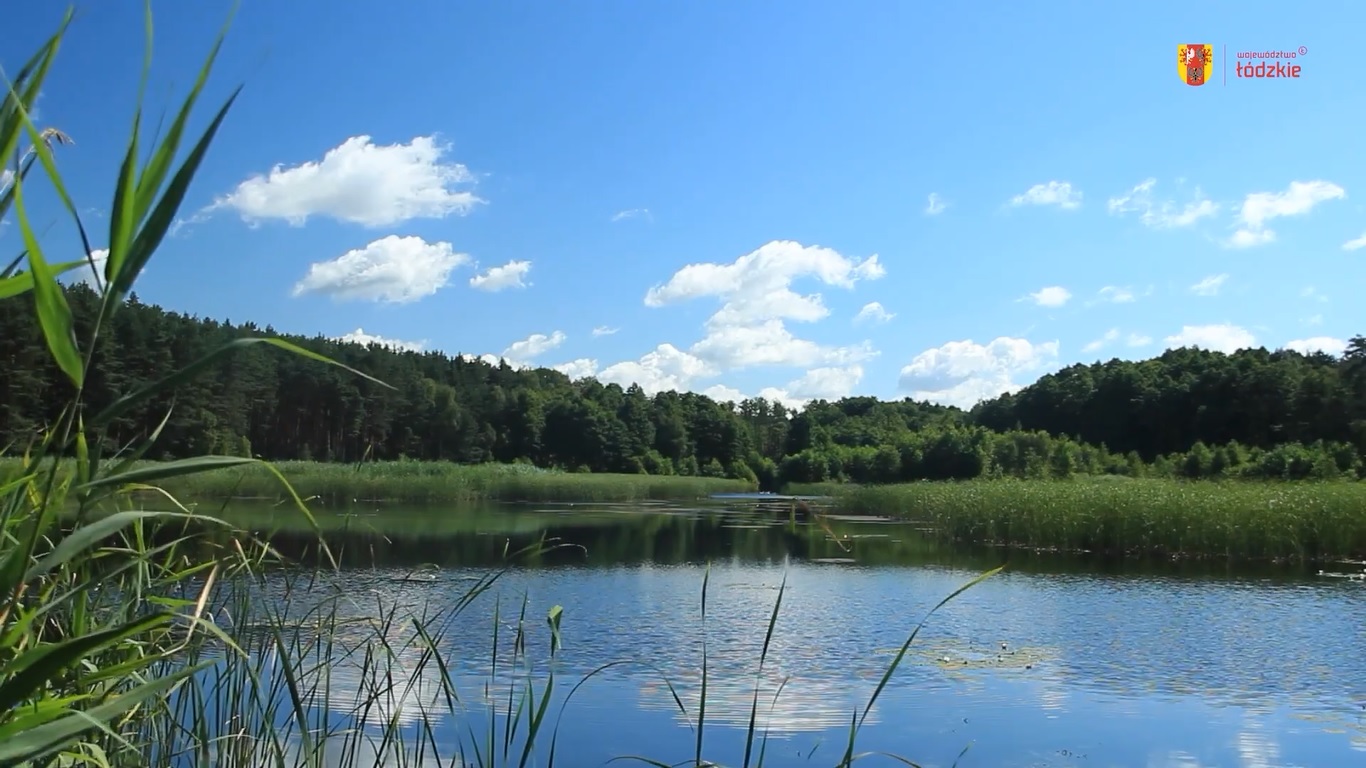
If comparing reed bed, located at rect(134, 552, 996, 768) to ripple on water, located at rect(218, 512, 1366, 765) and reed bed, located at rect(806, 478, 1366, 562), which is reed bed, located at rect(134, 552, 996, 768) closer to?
ripple on water, located at rect(218, 512, 1366, 765)

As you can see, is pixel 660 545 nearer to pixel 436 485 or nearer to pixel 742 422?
pixel 436 485

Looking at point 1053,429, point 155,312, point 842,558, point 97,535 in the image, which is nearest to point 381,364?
point 155,312

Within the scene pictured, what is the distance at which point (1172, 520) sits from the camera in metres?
14.2

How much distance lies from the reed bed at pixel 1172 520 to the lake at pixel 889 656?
83 cm

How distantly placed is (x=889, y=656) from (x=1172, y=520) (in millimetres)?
8885

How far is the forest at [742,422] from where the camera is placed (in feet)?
88.7

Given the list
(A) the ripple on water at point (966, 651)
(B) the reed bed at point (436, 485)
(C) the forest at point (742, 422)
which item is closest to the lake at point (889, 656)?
(A) the ripple on water at point (966, 651)

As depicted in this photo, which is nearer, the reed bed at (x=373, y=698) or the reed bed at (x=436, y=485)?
the reed bed at (x=373, y=698)

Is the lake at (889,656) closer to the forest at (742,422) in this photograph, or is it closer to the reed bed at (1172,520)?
the reed bed at (1172,520)

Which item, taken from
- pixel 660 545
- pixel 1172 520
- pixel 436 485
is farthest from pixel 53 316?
pixel 436 485

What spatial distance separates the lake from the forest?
30.2ft

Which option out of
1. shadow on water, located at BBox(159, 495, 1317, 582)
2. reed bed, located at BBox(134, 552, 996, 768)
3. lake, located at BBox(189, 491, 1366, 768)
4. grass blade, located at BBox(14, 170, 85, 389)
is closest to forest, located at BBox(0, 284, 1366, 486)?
shadow on water, located at BBox(159, 495, 1317, 582)

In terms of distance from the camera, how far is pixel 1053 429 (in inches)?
2120

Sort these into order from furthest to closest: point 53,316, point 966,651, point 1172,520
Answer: point 1172,520
point 966,651
point 53,316
